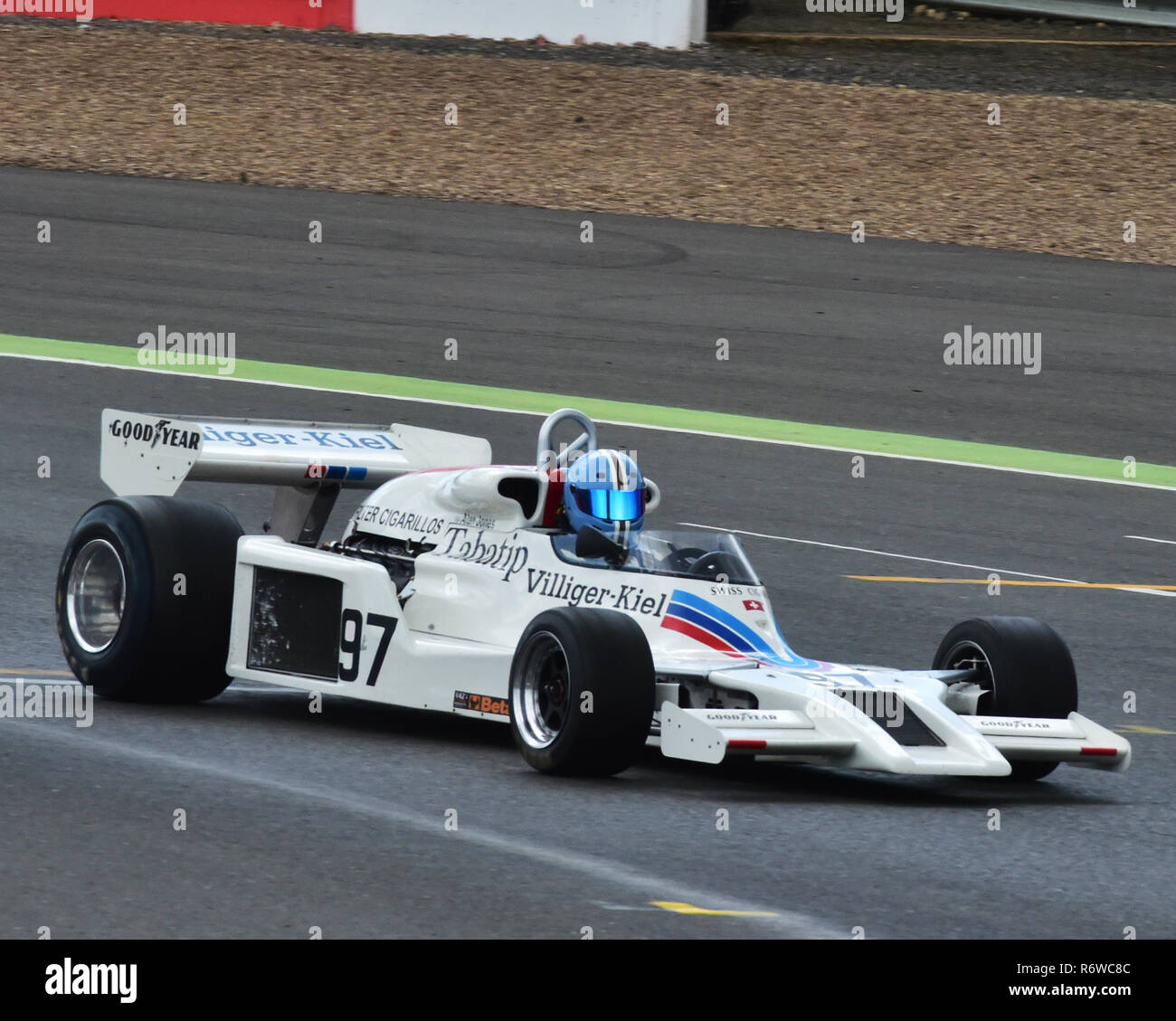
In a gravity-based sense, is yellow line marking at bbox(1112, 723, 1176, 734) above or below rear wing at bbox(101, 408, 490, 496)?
below

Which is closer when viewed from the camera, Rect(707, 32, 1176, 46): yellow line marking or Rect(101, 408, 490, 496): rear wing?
Rect(101, 408, 490, 496): rear wing

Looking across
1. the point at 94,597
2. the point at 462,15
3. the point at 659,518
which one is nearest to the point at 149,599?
the point at 94,597

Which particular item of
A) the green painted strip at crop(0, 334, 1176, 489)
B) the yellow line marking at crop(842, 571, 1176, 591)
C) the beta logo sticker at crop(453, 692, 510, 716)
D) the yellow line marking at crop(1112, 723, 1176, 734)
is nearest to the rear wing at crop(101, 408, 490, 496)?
the beta logo sticker at crop(453, 692, 510, 716)

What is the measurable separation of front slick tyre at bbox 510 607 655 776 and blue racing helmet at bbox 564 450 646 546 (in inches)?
34.0

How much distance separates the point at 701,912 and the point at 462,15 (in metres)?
26.8

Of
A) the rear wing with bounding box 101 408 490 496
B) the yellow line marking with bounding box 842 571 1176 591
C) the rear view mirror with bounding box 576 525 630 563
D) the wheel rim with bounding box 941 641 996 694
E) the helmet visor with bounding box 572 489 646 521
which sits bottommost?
the wheel rim with bounding box 941 641 996 694

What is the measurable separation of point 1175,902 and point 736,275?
57.1 feet

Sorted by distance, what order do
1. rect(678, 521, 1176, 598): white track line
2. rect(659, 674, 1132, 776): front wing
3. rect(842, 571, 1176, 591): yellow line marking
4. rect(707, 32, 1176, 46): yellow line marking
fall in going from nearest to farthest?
1. rect(659, 674, 1132, 776): front wing
2. rect(842, 571, 1176, 591): yellow line marking
3. rect(678, 521, 1176, 598): white track line
4. rect(707, 32, 1176, 46): yellow line marking

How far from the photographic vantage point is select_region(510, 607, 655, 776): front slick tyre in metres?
8.03

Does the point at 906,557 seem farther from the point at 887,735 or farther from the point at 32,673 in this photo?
the point at 887,735

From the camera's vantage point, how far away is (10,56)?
31.3 m

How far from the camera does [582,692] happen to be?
315 inches

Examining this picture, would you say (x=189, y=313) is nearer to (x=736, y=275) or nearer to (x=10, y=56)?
(x=736, y=275)

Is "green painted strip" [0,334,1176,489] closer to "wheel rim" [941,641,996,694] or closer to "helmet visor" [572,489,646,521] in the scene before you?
"wheel rim" [941,641,996,694]
